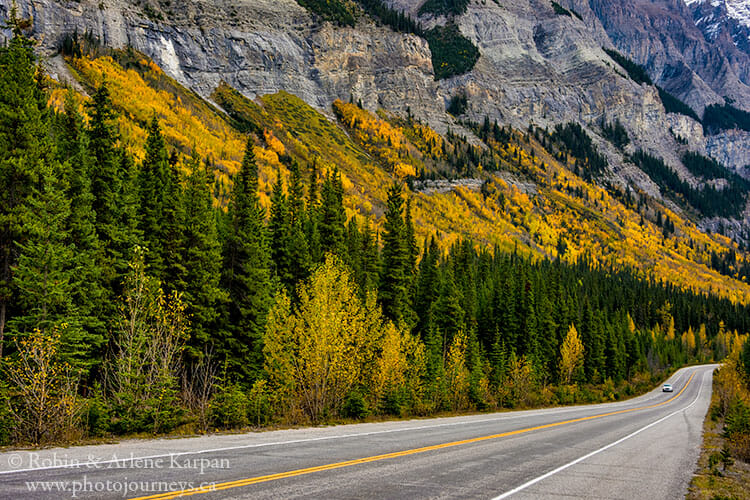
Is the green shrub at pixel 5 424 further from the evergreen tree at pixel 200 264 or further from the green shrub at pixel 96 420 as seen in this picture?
the evergreen tree at pixel 200 264

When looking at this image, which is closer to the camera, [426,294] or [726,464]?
[726,464]

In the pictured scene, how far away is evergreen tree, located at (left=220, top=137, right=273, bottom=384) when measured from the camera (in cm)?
3531

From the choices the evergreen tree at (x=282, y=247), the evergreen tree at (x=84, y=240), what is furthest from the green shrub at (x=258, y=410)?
the evergreen tree at (x=282, y=247)

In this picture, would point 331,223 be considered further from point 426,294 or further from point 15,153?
point 15,153

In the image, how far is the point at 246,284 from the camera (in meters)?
36.5

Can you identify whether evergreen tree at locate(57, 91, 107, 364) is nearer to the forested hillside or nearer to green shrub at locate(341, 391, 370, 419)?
the forested hillside

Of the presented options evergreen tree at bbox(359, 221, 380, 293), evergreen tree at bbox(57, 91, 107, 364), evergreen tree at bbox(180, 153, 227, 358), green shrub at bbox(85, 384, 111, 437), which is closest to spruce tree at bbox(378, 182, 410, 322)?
evergreen tree at bbox(359, 221, 380, 293)

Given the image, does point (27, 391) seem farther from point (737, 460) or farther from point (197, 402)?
point (737, 460)

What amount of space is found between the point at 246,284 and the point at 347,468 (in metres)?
27.3

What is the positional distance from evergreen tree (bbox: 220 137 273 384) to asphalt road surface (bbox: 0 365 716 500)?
17.8 m

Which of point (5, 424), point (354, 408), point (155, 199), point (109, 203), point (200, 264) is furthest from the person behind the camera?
point (155, 199)

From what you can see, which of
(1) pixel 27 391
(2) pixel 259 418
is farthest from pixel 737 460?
(1) pixel 27 391

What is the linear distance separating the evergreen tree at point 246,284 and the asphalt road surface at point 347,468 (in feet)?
58.5

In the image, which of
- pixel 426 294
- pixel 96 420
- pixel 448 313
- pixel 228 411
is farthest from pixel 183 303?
pixel 448 313
